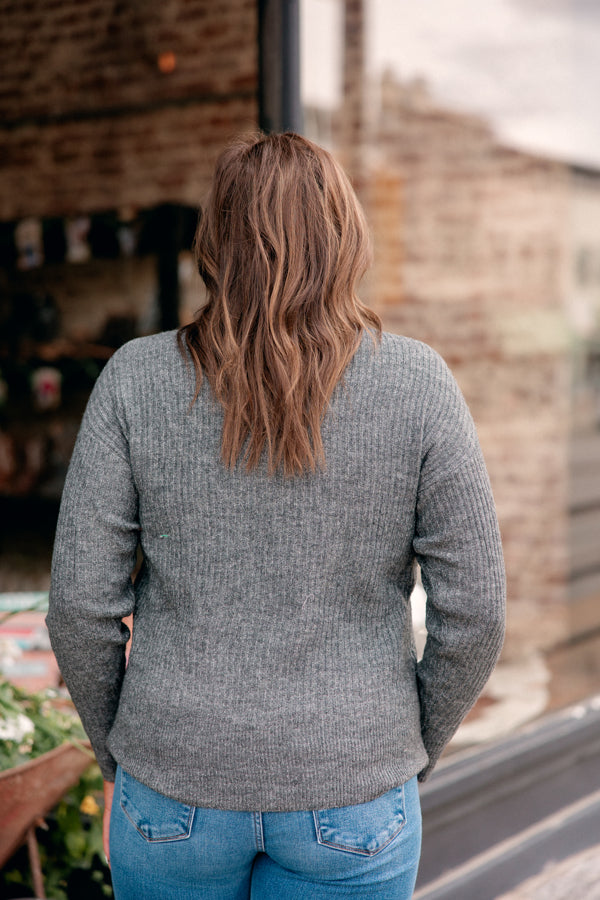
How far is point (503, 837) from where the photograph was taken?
270 cm

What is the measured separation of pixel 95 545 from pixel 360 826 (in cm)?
50

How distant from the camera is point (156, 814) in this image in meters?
1.13

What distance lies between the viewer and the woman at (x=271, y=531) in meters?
1.10

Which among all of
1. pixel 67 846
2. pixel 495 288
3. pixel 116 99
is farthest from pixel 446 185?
pixel 67 846

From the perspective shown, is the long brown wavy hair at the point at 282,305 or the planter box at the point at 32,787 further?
the planter box at the point at 32,787

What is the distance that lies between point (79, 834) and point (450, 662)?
1.20m

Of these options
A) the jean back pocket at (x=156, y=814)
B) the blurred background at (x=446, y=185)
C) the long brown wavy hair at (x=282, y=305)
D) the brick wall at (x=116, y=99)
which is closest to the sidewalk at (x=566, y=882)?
the blurred background at (x=446, y=185)

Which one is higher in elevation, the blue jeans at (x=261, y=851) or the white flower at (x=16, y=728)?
the blue jeans at (x=261, y=851)

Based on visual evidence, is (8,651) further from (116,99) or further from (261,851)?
(116,99)

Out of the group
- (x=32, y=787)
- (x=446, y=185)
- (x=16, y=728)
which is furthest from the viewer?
(x=446, y=185)

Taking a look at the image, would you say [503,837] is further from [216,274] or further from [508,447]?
[216,274]

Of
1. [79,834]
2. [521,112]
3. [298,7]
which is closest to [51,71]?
[521,112]

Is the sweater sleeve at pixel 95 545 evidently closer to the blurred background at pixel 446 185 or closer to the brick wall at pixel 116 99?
the blurred background at pixel 446 185

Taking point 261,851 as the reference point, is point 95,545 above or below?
above
